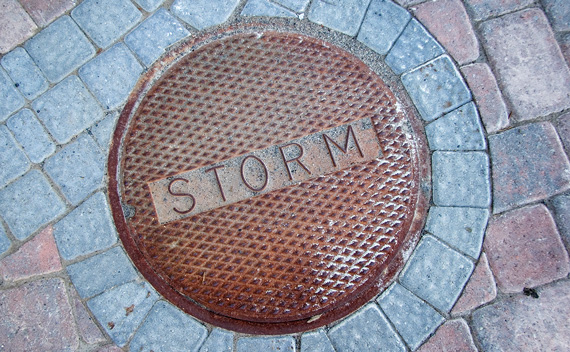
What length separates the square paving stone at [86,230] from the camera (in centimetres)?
224

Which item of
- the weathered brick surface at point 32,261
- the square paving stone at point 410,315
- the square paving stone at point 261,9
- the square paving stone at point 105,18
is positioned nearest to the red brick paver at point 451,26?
the square paving stone at point 261,9

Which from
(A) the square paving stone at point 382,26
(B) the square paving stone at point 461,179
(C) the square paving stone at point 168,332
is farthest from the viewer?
(A) the square paving stone at point 382,26

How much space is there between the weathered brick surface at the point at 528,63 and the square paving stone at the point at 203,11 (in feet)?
5.13

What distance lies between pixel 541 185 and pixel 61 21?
2998mm

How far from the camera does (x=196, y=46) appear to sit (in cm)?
238

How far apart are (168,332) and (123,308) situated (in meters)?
0.28

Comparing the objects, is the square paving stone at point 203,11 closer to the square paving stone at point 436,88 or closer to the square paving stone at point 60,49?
the square paving stone at point 60,49

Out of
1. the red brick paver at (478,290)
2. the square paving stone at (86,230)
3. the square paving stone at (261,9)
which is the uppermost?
the square paving stone at (261,9)

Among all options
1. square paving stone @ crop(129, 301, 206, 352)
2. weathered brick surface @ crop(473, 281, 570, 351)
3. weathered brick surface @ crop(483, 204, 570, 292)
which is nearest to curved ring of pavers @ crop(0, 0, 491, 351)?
square paving stone @ crop(129, 301, 206, 352)

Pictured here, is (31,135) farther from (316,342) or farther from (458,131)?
(458,131)

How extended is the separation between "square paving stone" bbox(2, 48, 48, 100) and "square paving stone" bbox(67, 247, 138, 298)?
3.39 feet

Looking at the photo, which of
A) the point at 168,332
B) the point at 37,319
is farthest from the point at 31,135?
the point at 168,332

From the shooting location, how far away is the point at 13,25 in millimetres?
2400

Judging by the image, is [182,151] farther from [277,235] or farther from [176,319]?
[176,319]
